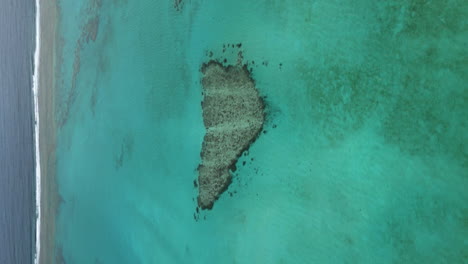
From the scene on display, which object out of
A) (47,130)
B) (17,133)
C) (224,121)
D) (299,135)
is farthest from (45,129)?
(299,135)

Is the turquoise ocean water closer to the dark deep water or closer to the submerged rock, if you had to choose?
the submerged rock

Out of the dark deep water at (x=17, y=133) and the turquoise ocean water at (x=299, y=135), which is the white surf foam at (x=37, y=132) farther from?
the turquoise ocean water at (x=299, y=135)

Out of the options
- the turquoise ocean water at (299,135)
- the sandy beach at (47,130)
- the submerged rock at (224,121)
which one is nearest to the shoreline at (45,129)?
the sandy beach at (47,130)

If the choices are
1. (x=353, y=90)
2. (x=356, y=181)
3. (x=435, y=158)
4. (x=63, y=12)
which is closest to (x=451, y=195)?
(x=435, y=158)

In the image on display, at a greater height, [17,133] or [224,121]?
[224,121]

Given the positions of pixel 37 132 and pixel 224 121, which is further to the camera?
pixel 37 132

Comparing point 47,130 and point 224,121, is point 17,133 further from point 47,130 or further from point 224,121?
point 224,121
